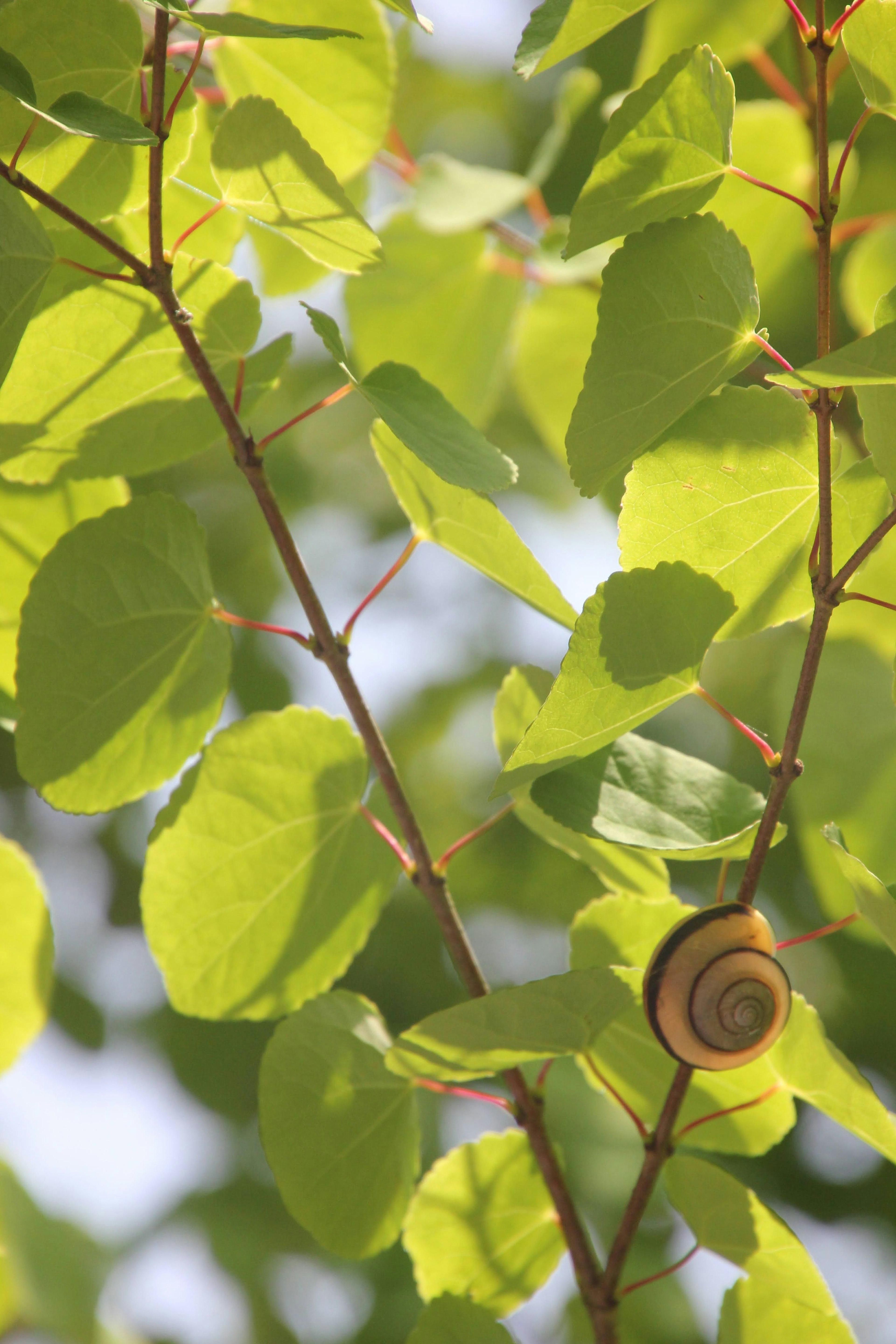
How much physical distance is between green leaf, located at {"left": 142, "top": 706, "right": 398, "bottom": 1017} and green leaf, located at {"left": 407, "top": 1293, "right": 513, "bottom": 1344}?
0.43 feet

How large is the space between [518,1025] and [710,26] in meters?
0.56

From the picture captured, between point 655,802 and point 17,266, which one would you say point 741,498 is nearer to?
point 655,802

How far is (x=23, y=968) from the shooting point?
51cm

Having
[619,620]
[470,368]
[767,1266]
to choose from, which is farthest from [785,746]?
[470,368]

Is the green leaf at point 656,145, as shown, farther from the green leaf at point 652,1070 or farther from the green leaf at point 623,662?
the green leaf at point 652,1070

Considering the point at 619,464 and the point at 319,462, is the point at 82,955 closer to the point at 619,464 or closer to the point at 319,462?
the point at 319,462

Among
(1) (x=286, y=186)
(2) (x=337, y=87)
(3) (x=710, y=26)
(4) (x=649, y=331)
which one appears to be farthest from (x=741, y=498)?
(3) (x=710, y=26)

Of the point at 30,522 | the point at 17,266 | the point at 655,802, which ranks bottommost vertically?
the point at 655,802

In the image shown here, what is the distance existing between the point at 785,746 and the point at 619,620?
0.22 ft

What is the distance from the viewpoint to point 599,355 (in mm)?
349

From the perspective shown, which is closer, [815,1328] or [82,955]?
[815,1328]

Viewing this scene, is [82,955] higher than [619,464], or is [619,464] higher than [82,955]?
[619,464]

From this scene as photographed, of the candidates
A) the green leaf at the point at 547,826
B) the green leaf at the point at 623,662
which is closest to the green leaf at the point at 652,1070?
the green leaf at the point at 547,826

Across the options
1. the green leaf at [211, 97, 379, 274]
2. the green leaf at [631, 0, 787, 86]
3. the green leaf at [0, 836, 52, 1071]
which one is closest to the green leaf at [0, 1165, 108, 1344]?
the green leaf at [0, 836, 52, 1071]
